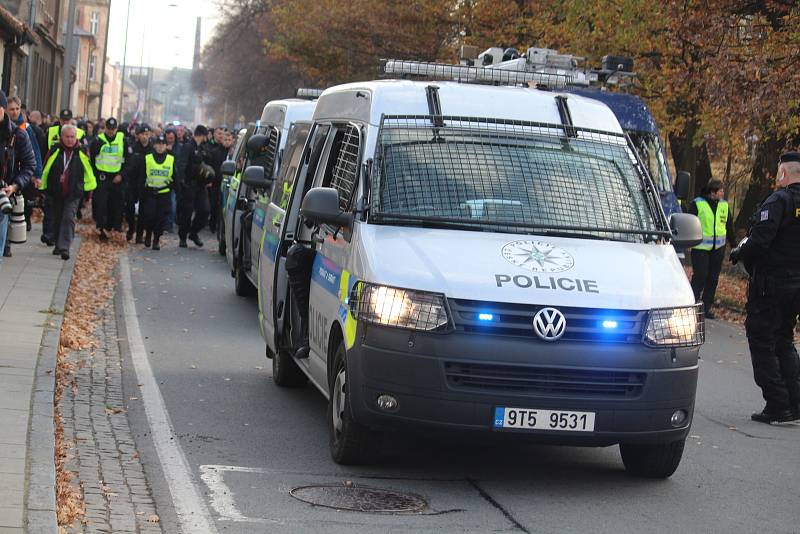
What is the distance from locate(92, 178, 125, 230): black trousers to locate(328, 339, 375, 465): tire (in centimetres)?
1569

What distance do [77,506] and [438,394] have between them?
5.99ft

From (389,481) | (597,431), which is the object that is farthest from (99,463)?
(597,431)

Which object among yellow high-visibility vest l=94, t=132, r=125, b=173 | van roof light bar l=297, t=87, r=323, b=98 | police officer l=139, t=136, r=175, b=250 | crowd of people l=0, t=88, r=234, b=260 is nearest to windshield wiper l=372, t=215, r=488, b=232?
van roof light bar l=297, t=87, r=323, b=98

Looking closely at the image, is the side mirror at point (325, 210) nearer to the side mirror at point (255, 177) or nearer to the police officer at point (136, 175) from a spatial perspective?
the side mirror at point (255, 177)

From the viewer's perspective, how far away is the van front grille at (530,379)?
23.5ft

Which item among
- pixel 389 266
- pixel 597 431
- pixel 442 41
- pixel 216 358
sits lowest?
pixel 216 358

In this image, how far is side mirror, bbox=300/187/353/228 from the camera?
7.92m

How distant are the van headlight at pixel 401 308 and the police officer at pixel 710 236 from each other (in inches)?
461

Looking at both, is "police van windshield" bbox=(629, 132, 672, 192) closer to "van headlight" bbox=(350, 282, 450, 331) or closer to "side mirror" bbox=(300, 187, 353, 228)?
"side mirror" bbox=(300, 187, 353, 228)

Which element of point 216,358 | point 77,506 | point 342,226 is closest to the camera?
point 77,506

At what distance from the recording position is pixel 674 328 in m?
7.45

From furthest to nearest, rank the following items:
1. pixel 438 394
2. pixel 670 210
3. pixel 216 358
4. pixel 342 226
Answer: pixel 670 210 → pixel 216 358 → pixel 342 226 → pixel 438 394

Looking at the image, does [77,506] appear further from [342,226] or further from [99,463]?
[342,226]

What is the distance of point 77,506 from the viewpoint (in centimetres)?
655
